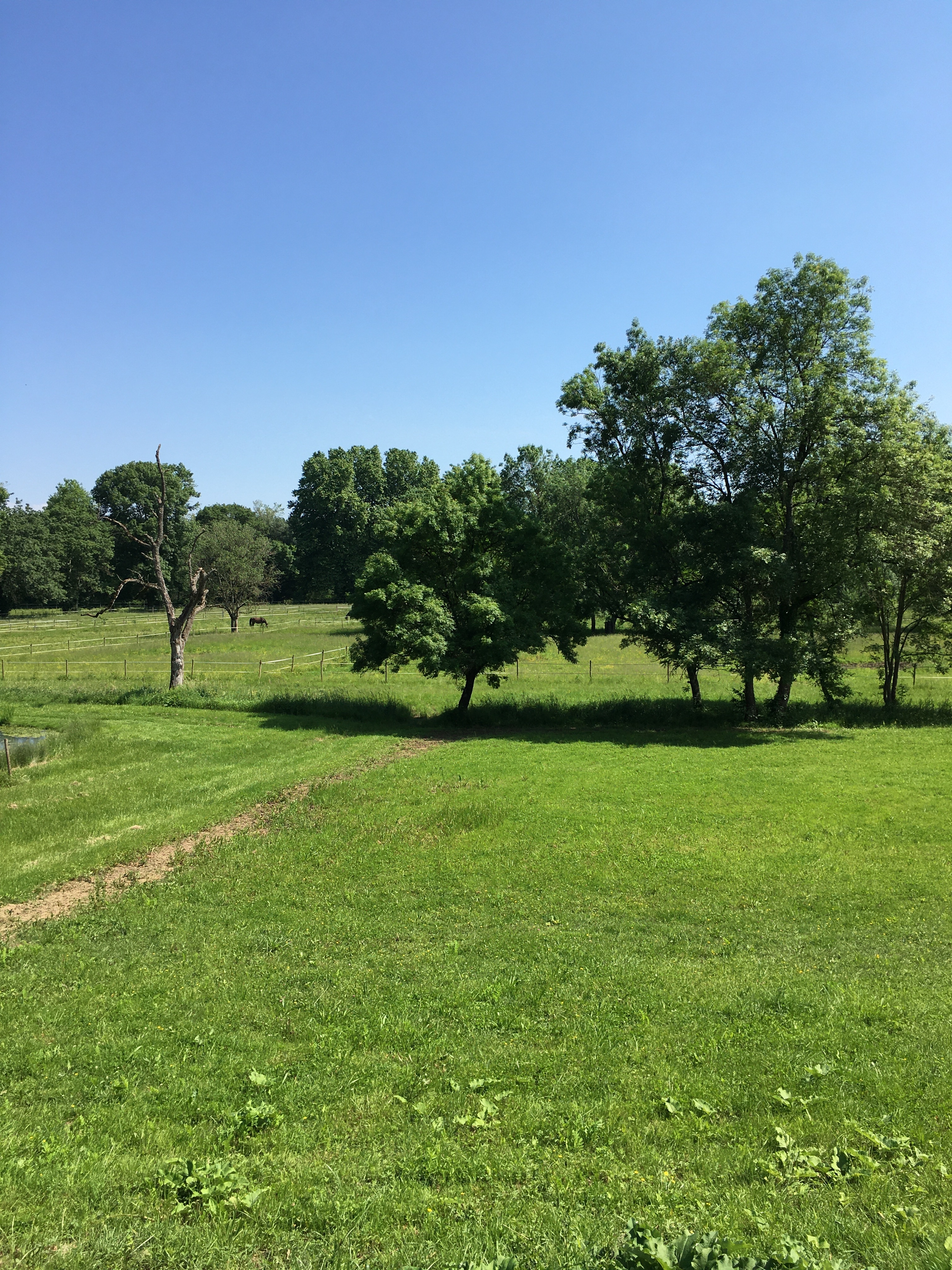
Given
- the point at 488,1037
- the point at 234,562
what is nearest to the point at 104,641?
the point at 234,562

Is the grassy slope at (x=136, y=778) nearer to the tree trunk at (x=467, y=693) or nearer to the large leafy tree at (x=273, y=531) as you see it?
the tree trunk at (x=467, y=693)

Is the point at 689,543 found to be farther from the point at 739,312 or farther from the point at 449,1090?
the point at 449,1090

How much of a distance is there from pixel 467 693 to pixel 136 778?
44.4 feet

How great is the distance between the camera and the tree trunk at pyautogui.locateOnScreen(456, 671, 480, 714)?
2880 centimetres

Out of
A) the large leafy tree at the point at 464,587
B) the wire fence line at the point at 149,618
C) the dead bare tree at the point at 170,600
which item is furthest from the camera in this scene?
the wire fence line at the point at 149,618

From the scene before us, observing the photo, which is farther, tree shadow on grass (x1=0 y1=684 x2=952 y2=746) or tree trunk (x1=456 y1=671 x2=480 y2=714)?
tree trunk (x1=456 y1=671 x2=480 y2=714)

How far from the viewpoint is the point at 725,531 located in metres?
27.0

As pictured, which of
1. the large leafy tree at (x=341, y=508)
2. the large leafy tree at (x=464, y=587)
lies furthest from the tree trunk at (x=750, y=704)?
the large leafy tree at (x=341, y=508)

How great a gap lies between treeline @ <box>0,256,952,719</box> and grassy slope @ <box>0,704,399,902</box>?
5.98 metres

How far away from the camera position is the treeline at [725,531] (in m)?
25.7

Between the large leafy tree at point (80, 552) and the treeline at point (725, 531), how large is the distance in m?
84.2

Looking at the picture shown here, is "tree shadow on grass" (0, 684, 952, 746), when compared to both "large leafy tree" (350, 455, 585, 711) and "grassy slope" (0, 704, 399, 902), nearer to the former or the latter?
"grassy slope" (0, 704, 399, 902)

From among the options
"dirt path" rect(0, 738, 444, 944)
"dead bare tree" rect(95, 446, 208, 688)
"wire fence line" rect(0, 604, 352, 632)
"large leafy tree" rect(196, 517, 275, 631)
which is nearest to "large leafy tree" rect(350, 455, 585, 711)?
"dirt path" rect(0, 738, 444, 944)

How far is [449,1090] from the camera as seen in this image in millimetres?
6496
